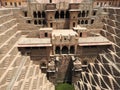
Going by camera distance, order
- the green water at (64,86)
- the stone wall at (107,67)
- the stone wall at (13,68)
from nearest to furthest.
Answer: the stone wall at (13,68) → the stone wall at (107,67) → the green water at (64,86)

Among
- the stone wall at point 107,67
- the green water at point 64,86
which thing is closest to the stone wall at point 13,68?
the green water at point 64,86

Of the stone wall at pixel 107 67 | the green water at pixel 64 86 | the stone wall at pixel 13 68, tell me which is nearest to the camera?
the stone wall at pixel 13 68

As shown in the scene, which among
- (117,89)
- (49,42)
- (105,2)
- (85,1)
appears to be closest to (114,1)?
(105,2)

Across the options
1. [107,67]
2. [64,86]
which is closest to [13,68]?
[64,86]

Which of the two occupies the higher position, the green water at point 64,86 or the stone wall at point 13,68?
the stone wall at point 13,68

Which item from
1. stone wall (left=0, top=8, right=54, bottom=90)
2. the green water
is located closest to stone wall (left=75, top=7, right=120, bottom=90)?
the green water

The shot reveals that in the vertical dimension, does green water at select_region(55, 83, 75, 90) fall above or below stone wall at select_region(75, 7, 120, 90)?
below

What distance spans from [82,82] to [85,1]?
802 inches

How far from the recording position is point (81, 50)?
28750mm

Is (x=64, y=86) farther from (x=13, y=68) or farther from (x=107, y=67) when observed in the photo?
(x=13, y=68)

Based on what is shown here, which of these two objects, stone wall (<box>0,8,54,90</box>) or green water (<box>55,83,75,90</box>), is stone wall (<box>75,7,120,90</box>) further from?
stone wall (<box>0,8,54,90</box>)

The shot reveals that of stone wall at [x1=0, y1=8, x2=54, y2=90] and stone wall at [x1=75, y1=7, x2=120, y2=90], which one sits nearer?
stone wall at [x1=0, y1=8, x2=54, y2=90]

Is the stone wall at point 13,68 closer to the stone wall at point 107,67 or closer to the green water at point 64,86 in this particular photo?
the green water at point 64,86

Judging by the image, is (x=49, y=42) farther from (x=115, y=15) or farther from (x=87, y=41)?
(x=115, y=15)
